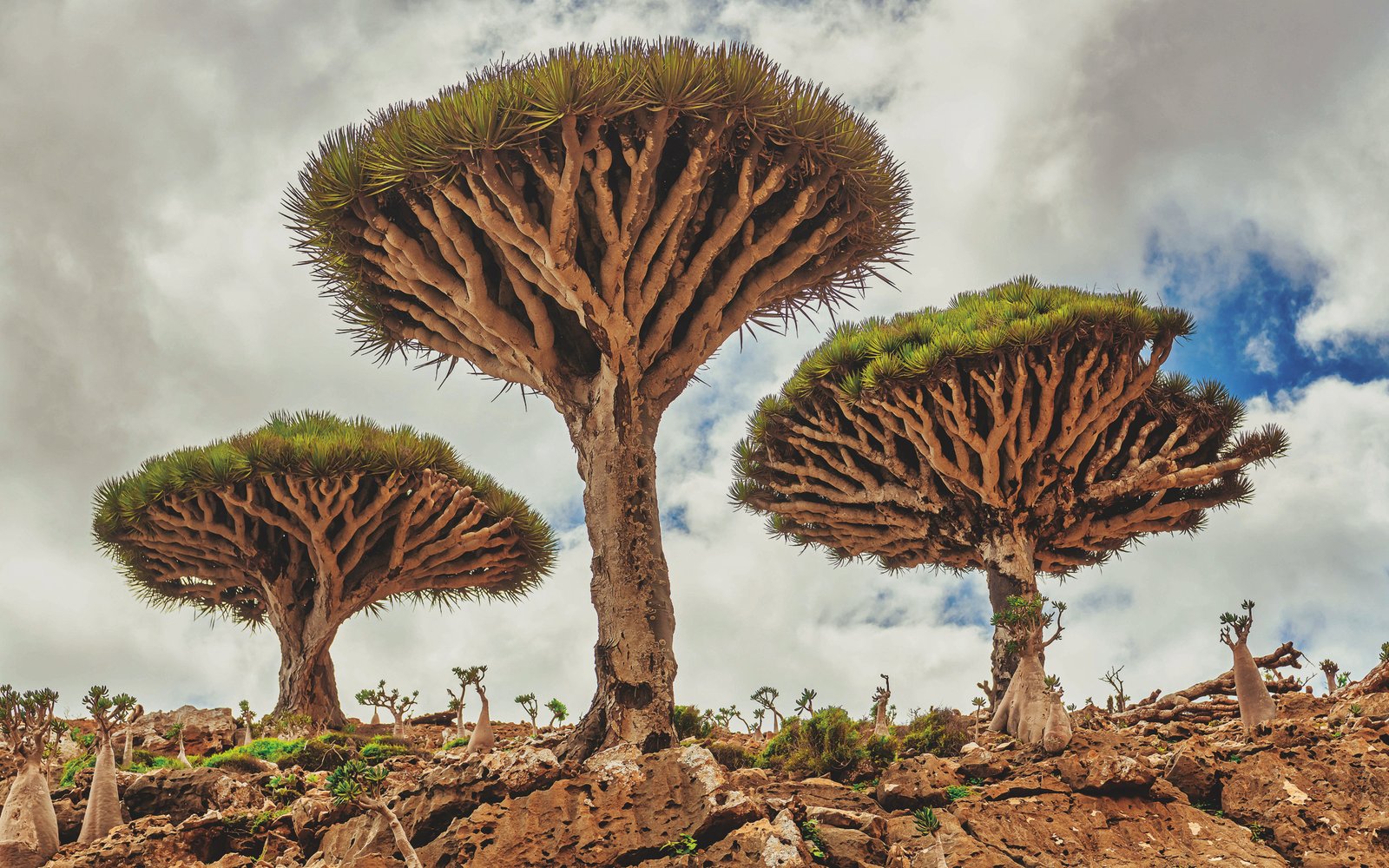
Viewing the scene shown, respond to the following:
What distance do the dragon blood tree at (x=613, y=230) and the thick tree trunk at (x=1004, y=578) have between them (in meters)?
4.58

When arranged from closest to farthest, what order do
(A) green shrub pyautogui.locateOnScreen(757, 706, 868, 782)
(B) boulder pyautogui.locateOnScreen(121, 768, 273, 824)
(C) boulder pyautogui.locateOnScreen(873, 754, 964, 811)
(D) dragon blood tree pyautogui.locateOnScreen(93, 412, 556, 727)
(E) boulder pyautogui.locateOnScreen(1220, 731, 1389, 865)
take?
(E) boulder pyautogui.locateOnScreen(1220, 731, 1389, 865) < (C) boulder pyautogui.locateOnScreen(873, 754, 964, 811) < (B) boulder pyautogui.locateOnScreen(121, 768, 273, 824) < (A) green shrub pyautogui.locateOnScreen(757, 706, 868, 782) < (D) dragon blood tree pyautogui.locateOnScreen(93, 412, 556, 727)

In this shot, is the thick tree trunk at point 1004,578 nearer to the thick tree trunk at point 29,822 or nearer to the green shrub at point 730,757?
the green shrub at point 730,757

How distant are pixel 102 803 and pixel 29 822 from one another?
1.33ft

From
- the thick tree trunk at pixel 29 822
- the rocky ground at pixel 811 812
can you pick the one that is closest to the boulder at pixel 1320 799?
the rocky ground at pixel 811 812

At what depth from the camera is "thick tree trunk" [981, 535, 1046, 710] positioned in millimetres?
10602

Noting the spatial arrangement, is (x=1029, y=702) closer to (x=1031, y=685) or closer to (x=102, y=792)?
(x=1031, y=685)

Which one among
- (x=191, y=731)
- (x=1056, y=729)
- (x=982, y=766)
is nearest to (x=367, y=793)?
(x=982, y=766)

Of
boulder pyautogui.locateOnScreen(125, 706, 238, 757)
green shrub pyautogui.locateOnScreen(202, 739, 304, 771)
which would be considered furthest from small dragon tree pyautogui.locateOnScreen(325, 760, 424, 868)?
boulder pyautogui.locateOnScreen(125, 706, 238, 757)

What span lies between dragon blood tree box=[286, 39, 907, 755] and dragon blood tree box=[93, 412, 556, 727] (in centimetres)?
436

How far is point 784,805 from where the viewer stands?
213 inches

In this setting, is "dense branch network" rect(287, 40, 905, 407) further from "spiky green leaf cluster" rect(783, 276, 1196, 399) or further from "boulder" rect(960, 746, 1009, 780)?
"boulder" rect(960, 746, 1009, 780)

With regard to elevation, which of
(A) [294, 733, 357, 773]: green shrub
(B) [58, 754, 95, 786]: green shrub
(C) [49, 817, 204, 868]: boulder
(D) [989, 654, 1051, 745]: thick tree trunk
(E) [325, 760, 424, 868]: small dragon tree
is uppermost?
(D) [989, 654, 1051, 745]: thick tree trunk

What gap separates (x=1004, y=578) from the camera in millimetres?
11242

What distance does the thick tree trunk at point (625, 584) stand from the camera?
670 centimetres
